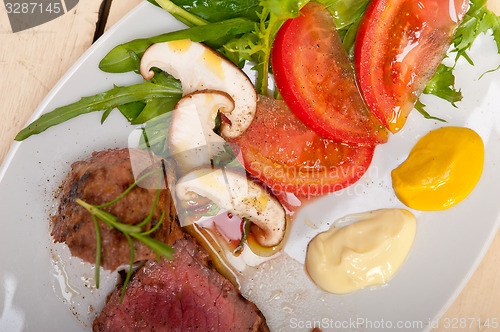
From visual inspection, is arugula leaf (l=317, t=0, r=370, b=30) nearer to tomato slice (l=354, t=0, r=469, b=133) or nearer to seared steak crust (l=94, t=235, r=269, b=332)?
tomato slice (l=354, t=0, r=469, b=133)

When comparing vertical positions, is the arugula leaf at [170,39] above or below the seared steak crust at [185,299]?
above

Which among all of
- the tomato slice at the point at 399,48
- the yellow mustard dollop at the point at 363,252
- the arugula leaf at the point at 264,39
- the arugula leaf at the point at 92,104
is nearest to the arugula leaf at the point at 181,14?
the arugula leaf at the point at 264,39

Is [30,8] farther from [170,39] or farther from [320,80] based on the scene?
[320,80]

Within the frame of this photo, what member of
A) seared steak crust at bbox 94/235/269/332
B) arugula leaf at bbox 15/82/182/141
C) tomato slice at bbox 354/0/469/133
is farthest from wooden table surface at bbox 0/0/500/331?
tomato slice at bbox 354/0/469/133

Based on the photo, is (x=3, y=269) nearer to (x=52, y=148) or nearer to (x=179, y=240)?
(x=52, y=148)

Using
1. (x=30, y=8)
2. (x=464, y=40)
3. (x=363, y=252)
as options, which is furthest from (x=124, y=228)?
(x=464, y=40)

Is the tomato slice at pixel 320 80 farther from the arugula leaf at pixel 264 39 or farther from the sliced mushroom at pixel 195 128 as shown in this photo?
the sliced mushroom at pixel 195 128
